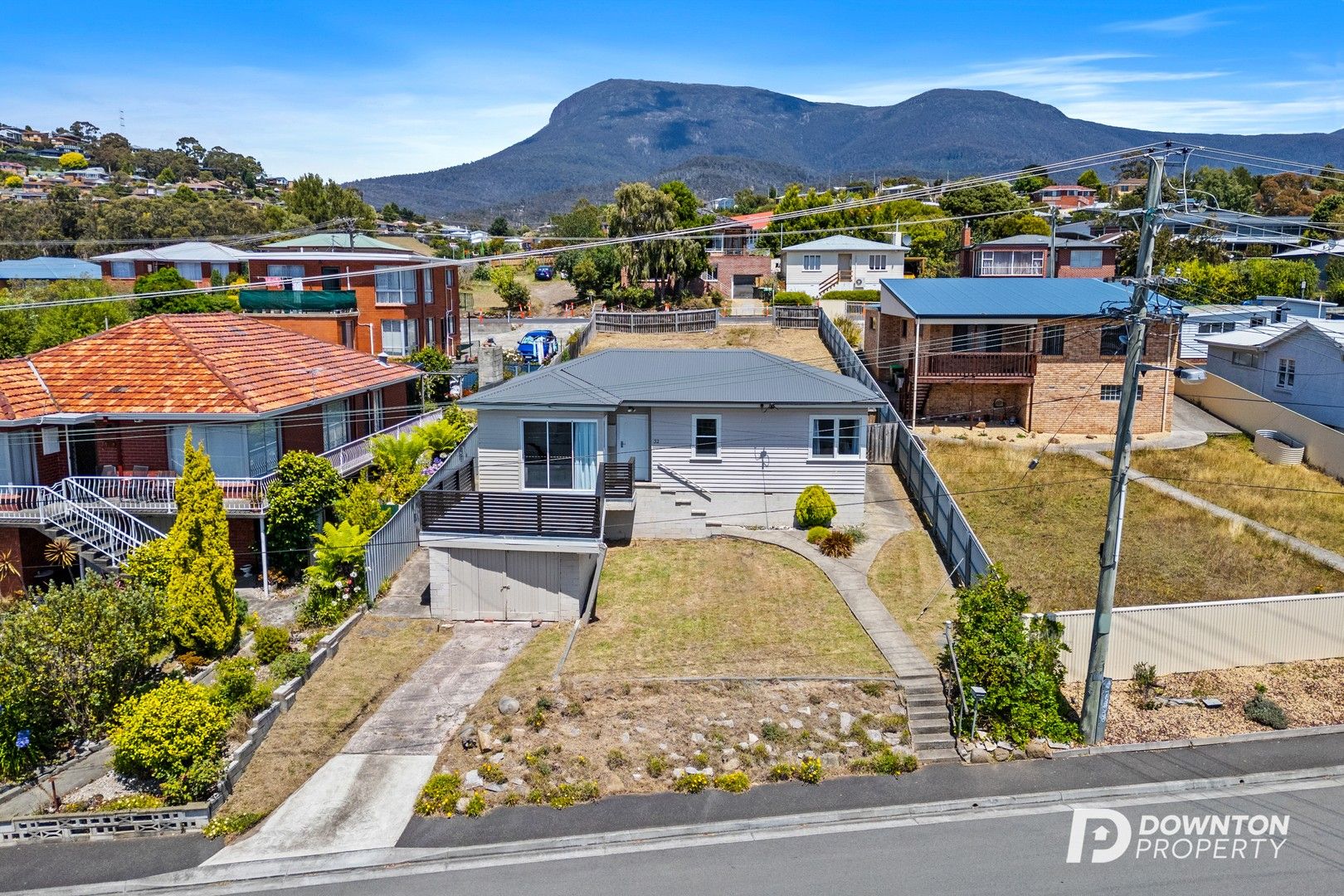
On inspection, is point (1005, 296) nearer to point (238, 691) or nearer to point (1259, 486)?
point (1259, 486)

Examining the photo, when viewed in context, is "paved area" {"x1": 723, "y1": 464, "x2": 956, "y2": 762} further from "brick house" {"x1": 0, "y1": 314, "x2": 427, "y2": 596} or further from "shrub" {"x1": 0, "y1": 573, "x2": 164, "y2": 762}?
"shrub" {"x1": 0, "y1": 573, "x2": 164, "y2": 762}

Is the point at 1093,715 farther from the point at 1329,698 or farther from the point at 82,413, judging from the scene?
the point at 82,413

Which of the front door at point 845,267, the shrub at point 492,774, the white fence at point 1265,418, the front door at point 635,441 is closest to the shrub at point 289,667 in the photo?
the shrub at point 492,774

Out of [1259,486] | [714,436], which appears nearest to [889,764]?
[714,436]

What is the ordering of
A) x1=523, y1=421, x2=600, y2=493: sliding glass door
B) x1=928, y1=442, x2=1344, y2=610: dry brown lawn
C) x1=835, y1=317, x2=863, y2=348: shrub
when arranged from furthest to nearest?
x1=835, y1=317, x2=863, y2=348: shrub → x1=523, y1=421, x2=600, y2=493: sliding glass door → x1=928, y1=442, x2=1344, y2=610: dry brown lawn

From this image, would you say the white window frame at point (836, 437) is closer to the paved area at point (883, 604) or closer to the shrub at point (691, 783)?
the paved area at point (883, 604)

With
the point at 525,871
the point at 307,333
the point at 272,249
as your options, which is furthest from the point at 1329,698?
the point at 272,249

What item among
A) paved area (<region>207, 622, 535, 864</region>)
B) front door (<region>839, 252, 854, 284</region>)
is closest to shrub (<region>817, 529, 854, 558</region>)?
paved area (<region>207, 622, 535, 864</region>)
